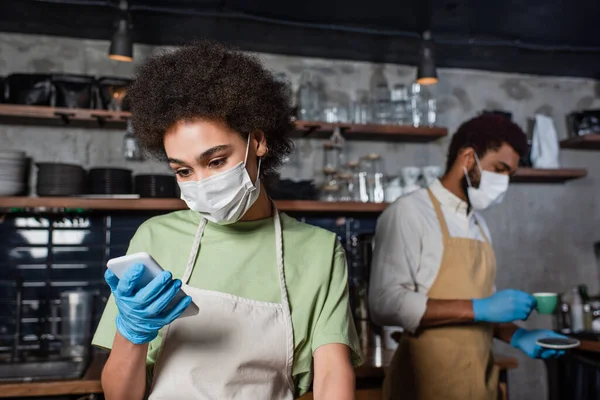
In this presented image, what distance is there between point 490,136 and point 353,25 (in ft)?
4.23

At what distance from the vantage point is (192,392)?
131 cm

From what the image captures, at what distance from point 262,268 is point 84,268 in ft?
7.42

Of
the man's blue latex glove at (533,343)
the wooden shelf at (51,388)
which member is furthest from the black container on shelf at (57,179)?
the man's blue latex glove at (533,343)

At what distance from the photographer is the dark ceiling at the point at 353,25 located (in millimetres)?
3086

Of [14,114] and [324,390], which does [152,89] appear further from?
[14,114]

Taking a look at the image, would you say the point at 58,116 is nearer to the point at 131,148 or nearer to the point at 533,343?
the point at 131,148

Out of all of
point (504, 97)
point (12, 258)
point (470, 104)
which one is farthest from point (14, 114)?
point (504, 97)

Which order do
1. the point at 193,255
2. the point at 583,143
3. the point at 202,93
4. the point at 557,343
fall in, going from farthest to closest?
1. the point at 583,143
2. the point at 557,343
3. the point at 193,255
4. the point at 202,93

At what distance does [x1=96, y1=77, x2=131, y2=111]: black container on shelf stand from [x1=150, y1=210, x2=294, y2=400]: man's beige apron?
6.70 feet

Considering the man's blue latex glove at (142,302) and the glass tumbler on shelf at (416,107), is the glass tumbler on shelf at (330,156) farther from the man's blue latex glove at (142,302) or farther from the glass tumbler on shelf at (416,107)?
the man's blue latex glove at (142,302)

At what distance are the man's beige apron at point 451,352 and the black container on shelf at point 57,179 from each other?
1873mm

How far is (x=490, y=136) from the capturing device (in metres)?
2.46

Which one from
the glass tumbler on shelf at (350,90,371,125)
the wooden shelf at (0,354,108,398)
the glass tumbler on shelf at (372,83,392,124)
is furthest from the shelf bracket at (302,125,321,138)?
the wooden shelf at (0,354,108,398)

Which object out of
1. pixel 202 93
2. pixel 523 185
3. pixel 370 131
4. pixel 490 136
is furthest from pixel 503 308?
pixel 523 185
